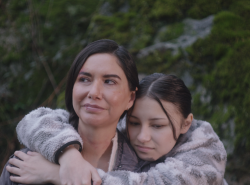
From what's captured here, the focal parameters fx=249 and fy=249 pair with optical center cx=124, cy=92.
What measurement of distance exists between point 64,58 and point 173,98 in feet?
11.2

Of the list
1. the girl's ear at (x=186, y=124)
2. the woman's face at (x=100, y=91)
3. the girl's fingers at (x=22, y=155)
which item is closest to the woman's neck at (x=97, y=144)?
the woman's face at (x=100, y=91)

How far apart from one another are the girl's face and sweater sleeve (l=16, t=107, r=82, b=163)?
1.63 ft

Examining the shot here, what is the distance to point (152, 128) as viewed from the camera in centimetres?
203

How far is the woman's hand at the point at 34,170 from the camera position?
1.68 metres

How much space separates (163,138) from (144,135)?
0.16m

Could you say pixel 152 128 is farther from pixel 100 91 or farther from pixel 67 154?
pixel 67 154

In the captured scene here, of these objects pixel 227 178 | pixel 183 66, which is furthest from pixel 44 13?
pixel 227 178

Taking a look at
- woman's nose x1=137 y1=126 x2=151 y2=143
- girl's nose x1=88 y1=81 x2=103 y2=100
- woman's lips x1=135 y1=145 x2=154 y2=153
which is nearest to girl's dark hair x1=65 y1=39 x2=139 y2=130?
girl's nose x1=88 y1=81 x2=103 y2=100

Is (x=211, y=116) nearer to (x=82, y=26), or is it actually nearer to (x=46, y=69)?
(x=46, y=69)

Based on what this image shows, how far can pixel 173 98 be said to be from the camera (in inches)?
81.4

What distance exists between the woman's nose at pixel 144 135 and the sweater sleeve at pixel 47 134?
475mm

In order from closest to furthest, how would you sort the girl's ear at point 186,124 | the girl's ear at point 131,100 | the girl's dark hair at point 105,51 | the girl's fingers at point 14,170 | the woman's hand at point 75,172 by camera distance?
the woman's hand at point 75,172 < the girl's fingers at point 14,170 < the girl's dark hair at point 105,51 < the girl's ear at point 131,100 < the girl's ear at point 186,124

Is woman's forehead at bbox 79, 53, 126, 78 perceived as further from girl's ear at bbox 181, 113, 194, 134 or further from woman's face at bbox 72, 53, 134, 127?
girl's ear at bbox 181, 113, 194, 134

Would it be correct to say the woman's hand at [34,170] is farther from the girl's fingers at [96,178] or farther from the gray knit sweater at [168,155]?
the girl's fingers at [96,178]
